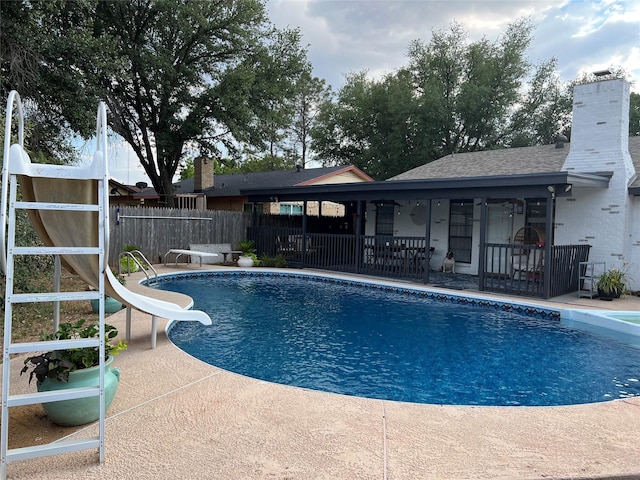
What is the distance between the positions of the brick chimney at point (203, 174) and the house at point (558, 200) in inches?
426

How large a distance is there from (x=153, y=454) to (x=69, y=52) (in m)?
14.0

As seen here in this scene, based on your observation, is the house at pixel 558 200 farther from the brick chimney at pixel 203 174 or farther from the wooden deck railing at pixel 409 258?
the brick chimney at pixel 203 174

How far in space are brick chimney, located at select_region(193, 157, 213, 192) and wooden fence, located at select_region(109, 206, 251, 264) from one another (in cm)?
663

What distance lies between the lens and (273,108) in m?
21.0

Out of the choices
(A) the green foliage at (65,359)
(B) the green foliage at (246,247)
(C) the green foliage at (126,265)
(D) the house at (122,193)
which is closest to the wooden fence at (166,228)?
(B) the green foliage at (246,247)

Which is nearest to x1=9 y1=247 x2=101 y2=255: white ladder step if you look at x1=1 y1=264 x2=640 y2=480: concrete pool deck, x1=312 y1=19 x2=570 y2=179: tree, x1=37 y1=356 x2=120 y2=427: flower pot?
x1=37 y1=356 x2=120 y2=427: flower pot

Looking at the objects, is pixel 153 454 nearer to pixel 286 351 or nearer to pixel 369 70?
pixel 286 351

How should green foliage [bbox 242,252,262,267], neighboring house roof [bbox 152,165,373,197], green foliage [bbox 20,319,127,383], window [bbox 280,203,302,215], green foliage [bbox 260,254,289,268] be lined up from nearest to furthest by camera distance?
green foliage [bbox 20,319,127,383] → green foliage [bbox 260,254,289,268] → green foliage [bbox 242,252,262,267] → neighboring house roof [bbox 152,165,373,197] → window [bbox 280,203,302,215]

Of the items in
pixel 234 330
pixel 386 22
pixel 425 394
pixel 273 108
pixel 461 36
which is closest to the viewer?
pixel 425 394

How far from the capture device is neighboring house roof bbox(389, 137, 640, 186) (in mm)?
12734

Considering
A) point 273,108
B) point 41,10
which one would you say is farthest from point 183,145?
point 41,10

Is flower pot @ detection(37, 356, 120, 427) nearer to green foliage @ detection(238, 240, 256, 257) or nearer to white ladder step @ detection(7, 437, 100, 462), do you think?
white ladder step @ detection(7, 437, 100, 462)

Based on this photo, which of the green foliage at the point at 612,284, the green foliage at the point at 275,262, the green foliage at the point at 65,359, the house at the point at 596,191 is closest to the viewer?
the green foliage at the point at 65,359

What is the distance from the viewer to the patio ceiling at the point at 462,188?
9.62 metres
